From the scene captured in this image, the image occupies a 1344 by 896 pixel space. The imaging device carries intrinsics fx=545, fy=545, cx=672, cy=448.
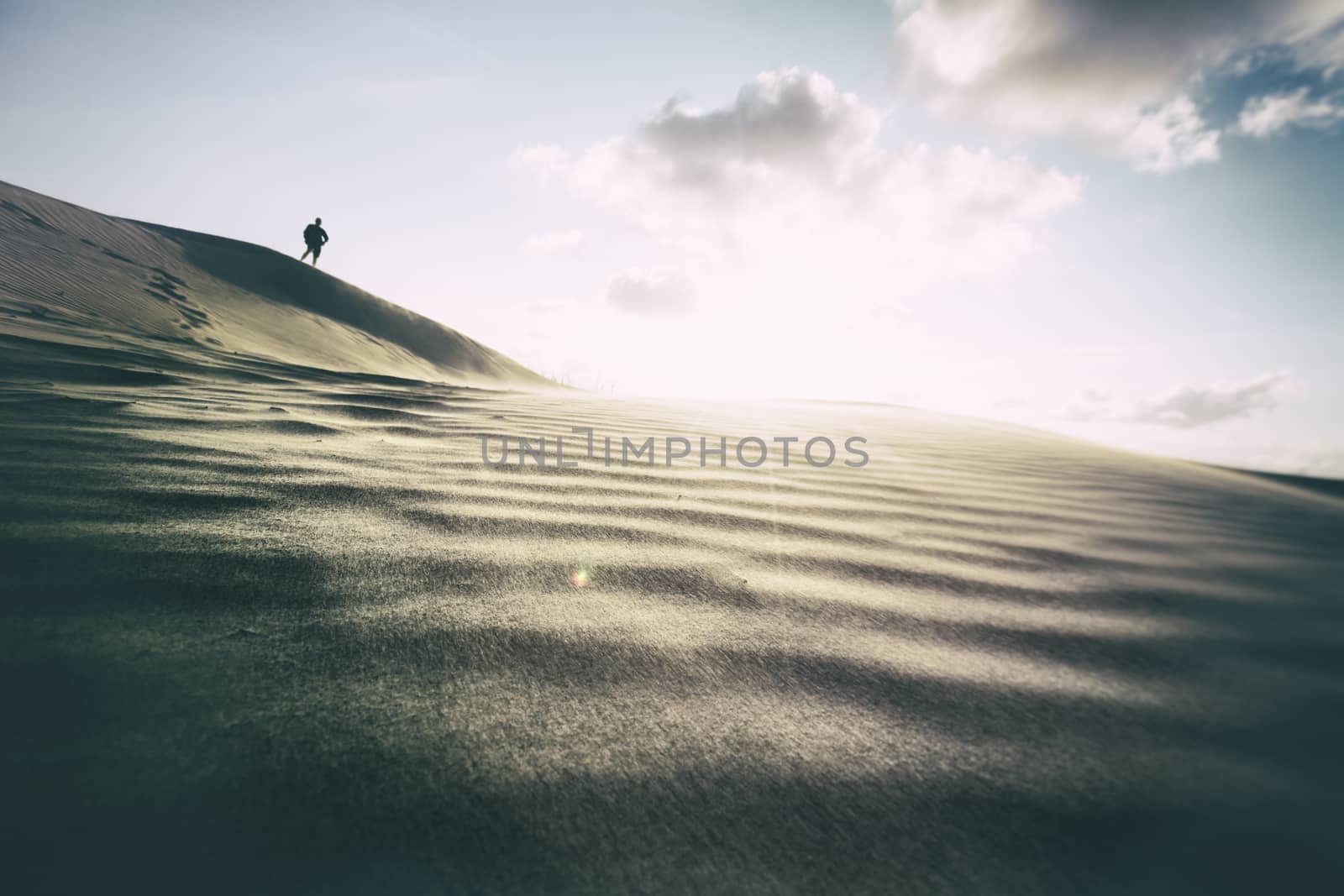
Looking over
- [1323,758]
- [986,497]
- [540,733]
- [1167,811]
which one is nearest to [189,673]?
[540,733]

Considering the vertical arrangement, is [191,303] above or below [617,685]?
above

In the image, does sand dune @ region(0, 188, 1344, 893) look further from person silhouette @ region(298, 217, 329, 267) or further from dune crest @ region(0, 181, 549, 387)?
person silhouette @ region(298, 217, 329, 267)

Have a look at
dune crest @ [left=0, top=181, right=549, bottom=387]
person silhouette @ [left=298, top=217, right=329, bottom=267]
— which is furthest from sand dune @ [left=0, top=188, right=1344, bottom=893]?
person silhouette @ [left=298, top=217, right=329, bottom=267]

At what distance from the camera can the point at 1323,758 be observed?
32.4 inches

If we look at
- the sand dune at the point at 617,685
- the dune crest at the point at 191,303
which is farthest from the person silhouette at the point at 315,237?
the sand dune at the point at 617,685

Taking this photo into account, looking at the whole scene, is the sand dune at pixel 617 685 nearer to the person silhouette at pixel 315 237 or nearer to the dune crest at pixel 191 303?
the dune crest at pixel 191 303

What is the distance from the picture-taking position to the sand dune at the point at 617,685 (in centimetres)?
56

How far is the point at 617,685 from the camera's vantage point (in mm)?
826

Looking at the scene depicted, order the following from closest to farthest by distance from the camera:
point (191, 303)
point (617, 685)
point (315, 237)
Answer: point (617, 685)
point (191, 303)
point (315, 237)

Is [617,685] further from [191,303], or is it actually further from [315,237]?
[315,237]

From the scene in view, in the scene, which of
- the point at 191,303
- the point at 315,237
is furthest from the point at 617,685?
the point at 315,237

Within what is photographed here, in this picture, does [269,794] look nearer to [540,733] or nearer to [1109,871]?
[540,733]

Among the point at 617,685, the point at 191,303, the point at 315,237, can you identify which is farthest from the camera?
the point at 315,237

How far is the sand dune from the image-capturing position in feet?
1.83
